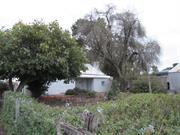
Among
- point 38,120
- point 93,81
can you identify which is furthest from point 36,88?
point 38,120

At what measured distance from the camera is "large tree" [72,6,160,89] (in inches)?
1695

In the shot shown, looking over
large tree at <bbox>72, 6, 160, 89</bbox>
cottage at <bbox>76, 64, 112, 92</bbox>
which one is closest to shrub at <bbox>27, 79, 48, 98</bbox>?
cottage at <bbox>76, 64, 112, 92</bbox>

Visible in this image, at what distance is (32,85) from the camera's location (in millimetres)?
24844

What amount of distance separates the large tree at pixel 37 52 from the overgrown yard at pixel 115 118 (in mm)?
8576

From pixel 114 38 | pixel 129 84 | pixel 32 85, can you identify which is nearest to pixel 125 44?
pixel 114 38

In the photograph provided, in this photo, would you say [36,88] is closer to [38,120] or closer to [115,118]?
[115,118]

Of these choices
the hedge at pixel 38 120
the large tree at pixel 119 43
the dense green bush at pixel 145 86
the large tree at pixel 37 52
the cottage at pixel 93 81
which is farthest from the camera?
the large tree at pixel 119 43

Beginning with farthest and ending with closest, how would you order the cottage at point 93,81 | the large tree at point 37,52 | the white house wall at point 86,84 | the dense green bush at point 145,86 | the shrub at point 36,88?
the white house wall at point 86,84, the cottage at point 93,81, the dense green bush at point 145,86, the shrub at point 36,88, the large tree at point 37,52

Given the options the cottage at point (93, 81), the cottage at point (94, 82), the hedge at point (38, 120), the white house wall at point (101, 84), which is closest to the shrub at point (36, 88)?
the cottage at point (93, 81)

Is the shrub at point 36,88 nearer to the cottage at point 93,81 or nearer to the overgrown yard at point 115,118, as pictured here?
the cottage at point 93,81

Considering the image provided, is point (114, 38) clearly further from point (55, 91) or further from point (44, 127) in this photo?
point (44, 127)

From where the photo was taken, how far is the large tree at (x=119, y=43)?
43062mm

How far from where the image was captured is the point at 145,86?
3769cm

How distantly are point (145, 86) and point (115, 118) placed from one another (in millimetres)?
29698
